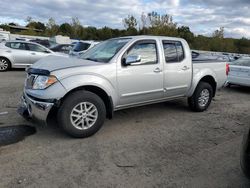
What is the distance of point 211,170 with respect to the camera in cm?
402

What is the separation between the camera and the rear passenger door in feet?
20.3

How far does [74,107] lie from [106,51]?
155 cm

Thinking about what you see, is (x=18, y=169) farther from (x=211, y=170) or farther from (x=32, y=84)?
(x=211, y=170)

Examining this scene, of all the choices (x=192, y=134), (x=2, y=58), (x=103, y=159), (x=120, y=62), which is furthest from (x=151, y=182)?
(x=2, y=58)

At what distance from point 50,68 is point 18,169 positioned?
1761 mm

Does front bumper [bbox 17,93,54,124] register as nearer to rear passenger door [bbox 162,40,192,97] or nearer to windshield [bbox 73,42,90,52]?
rear passenger door [bbox 162,40,192,97]

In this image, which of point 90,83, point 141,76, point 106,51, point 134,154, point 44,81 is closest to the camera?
point 134,154

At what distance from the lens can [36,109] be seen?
4773 millimetres

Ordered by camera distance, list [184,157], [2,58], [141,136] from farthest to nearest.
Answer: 1. [2,58]
2. [141,136]
3. [184,157]

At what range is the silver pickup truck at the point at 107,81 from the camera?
477 centimetres

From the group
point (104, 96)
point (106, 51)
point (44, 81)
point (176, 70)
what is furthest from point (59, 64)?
point (176, 70)

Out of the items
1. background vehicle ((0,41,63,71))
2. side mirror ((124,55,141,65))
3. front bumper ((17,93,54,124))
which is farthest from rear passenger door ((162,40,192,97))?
background vehicle ((0,41,63,71))

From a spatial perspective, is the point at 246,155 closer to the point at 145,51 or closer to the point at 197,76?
the point at 145,51

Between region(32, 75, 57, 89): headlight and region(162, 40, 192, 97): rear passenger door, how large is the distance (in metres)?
2.47
